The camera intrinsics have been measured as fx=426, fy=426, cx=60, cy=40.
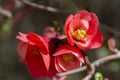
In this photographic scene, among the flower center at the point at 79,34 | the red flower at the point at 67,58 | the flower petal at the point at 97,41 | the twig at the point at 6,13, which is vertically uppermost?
the twig at the point at 6,13

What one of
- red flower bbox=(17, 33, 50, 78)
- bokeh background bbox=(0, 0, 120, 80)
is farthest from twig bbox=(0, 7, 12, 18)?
red flower bbox=(17, 33, 50, 78)

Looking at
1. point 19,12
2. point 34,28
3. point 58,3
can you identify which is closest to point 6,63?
point 34,28

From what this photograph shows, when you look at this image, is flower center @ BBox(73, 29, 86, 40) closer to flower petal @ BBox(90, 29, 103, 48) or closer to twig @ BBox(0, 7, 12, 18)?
flower petal @ BBox(90, 29, 103, 48)

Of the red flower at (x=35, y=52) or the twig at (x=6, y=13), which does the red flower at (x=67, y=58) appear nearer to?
the red flower at (x=35, y=52)

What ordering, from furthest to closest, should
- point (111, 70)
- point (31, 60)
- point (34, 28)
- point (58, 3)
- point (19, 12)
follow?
point (34, 28) < point (111, 70) < point (19, 12) < point (58, 3) < point (31, 60)

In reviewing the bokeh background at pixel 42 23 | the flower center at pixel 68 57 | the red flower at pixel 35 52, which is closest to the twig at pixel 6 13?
the bokeh background at pixel 42 23

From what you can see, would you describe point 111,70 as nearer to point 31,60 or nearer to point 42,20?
point 42,20
